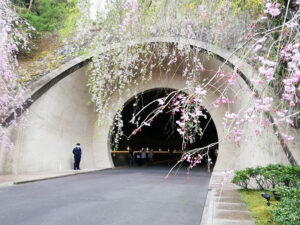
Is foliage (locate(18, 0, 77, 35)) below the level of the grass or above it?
above

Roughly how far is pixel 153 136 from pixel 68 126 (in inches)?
595

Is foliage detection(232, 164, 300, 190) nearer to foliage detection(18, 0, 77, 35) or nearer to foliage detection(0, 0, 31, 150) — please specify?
foliage detection(0, 0, 31, 150)

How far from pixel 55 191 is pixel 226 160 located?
8.95 metres

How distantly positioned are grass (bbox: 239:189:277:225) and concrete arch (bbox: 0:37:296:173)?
105 inches

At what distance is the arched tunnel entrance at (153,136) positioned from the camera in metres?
19.0

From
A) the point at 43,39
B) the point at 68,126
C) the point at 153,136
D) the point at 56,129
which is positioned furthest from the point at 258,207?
the point at 153,136

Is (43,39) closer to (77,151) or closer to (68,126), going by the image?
(68,126)

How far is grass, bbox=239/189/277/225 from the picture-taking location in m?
4.57

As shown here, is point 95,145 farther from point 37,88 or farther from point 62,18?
point 62,18

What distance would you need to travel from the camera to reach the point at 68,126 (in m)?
14.2

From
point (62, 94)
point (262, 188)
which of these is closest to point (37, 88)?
point (62, 94)

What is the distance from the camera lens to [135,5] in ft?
19.6

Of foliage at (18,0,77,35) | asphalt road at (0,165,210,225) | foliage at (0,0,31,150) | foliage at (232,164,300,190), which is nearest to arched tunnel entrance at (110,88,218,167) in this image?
foliage at (0,0,31,150)

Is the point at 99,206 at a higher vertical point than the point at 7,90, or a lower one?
lower
